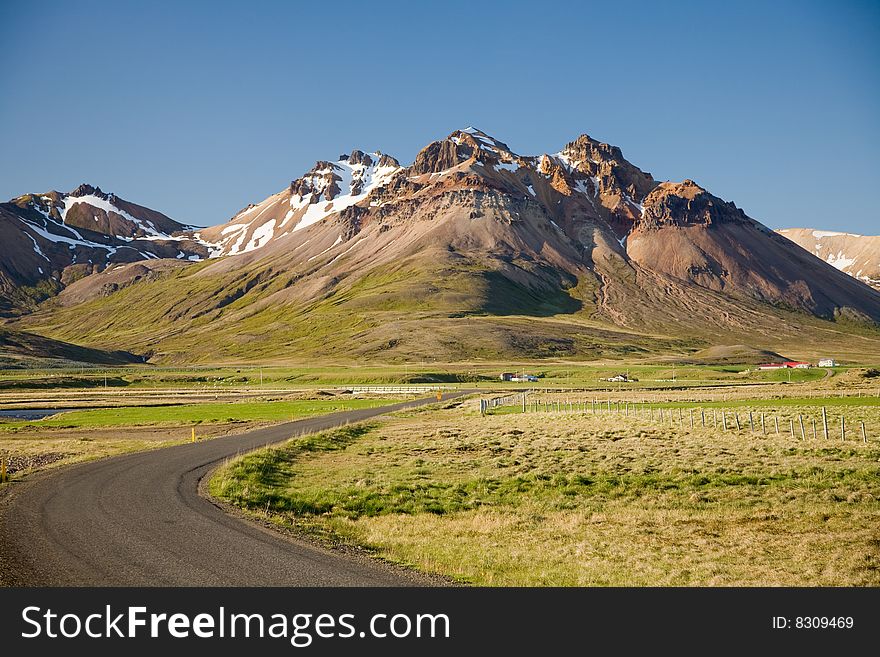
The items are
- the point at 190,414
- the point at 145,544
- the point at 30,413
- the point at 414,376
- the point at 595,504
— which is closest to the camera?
the point at 145,544

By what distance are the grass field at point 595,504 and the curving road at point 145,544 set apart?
79.2 inches

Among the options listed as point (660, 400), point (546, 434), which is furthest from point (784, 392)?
point (546, 434)

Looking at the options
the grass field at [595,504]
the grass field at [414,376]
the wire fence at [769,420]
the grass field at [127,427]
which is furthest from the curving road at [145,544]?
the grass field at [414,376]

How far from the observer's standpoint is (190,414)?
78.9m

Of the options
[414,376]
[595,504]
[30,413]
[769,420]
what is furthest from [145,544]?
[414,376]

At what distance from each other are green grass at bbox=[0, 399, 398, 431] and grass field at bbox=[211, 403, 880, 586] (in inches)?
1149

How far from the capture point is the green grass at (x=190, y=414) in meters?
69.2

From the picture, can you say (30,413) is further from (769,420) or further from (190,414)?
(769,420)

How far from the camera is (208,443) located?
47062mm

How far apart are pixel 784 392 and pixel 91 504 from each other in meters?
87.9

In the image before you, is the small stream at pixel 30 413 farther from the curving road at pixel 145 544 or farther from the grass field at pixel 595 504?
the curving road at pixel 145 544

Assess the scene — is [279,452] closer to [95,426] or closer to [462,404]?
[95,426]

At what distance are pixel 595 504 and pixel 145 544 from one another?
1617 centimetres

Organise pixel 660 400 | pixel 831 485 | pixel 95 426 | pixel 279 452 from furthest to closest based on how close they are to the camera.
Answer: pixel 660 400
pixel 95 426
pixel 279 452
pixel 831 485
